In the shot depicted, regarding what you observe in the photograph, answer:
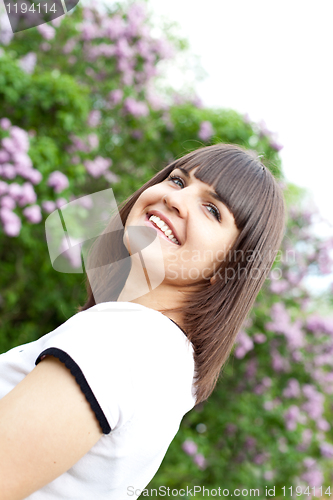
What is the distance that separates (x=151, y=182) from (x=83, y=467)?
0.87 meters

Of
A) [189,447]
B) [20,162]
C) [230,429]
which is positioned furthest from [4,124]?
[230,429]

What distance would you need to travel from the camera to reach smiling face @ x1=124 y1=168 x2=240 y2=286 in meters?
0.96

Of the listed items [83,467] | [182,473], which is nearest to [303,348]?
[182,473]

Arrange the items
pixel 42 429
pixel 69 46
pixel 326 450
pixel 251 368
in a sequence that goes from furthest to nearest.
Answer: pixel 326 450 < pixel 251 368 < pixel 69 46 < pixel 42 429

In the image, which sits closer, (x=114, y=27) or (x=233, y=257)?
(x=233, y=257)

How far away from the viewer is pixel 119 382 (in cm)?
65

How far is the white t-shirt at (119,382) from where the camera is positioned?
634 millimetres

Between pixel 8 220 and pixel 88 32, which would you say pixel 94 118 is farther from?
pixel 8 220

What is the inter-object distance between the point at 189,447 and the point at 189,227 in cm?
301

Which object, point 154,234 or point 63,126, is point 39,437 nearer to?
point 154,234

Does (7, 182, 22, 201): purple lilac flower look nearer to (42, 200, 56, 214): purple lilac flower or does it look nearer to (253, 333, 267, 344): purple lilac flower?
(42, 200, 56, 214): purple lilac flower

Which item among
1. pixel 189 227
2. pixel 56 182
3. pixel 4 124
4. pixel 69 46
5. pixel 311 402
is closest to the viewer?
pixel 189 227

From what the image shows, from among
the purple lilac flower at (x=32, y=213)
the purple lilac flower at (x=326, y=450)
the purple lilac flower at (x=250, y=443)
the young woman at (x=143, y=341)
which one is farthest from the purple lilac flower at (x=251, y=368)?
the young woman at (x=143, y=341)

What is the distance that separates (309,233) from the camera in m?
4.57
